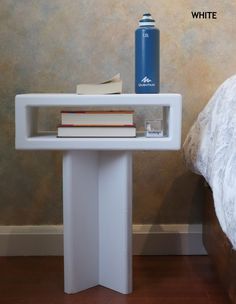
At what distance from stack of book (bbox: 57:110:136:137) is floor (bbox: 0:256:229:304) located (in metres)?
0.52

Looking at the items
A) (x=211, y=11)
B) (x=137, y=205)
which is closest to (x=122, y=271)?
(x=137, y=205)

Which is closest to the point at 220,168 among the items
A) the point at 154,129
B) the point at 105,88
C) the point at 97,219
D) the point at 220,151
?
the point at 220,151

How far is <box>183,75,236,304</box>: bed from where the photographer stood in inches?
44.7

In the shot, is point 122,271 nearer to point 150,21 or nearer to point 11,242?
point 11,242

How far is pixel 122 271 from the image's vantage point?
161cm

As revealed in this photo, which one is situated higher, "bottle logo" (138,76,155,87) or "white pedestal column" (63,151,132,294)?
"bottle logo" (138,76,155,87)

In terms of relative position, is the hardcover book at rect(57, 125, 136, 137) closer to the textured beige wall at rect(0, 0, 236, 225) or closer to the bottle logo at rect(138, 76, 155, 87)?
the bottle logo at rect(138, 76, 155, 87)

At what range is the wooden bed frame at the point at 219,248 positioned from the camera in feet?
4.45

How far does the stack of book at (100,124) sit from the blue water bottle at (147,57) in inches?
3.9

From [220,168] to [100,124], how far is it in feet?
1.41

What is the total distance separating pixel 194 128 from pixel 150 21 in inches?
16.1

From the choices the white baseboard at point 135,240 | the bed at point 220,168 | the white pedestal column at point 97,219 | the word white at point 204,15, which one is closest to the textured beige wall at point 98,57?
the word white at point 204,15

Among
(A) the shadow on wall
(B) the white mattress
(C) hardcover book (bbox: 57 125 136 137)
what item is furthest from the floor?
(C) hardcover book (bbox: 57 125 136 137)

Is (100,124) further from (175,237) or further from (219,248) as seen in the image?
(175,237)
